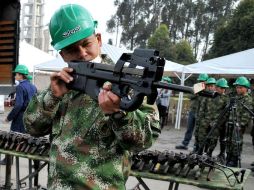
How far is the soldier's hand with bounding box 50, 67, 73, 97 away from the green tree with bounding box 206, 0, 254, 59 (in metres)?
24.5

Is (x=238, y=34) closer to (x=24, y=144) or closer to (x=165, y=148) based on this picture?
(x=165, y=148)

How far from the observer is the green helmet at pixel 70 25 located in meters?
1.60

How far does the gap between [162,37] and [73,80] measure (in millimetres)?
38693

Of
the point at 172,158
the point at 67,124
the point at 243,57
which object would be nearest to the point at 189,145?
the point at 243,57

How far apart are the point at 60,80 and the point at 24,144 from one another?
2.98 meters

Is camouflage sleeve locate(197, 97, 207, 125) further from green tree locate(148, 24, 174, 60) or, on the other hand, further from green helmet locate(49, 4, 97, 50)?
green tree locate(148, 24, 174, 60)

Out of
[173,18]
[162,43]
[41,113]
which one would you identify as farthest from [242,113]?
[173,18]

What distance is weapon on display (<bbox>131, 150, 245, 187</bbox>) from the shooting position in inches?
140

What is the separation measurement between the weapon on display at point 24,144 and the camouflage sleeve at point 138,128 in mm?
2844

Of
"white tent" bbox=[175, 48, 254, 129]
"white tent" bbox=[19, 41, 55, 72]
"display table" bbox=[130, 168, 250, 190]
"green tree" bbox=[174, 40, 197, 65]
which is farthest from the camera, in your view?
"green tree" bbox=[174, 40, 197, 65]

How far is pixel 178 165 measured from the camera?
3715 millimetres

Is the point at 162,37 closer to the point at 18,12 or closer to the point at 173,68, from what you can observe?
the point at 173,68

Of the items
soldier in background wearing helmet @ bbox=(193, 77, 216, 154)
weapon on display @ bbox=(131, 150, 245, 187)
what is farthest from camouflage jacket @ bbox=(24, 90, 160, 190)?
soldier in background wearing helmet @ bbox=(193, 77, 216, 154)

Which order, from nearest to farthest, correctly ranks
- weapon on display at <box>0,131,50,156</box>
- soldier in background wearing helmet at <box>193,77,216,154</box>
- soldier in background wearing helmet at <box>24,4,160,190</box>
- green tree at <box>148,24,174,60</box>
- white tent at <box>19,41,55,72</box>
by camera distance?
soldier in background wearing helmet at <box>24,4,160,190</box> → weapon on display at <box>0,131,50,156</box> → soldier in background wearing helmet at <box>193,77,216,154</box> → white tent at <box>19,41,55,72</box> → green tree at <box>148,24,174,60</box>
